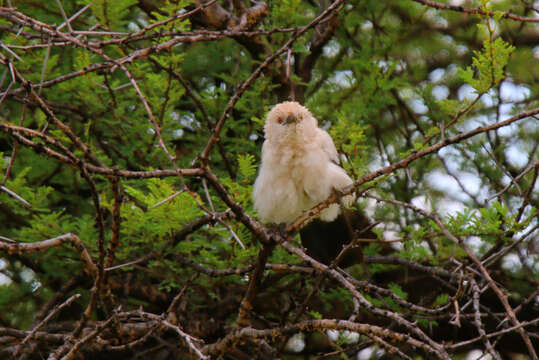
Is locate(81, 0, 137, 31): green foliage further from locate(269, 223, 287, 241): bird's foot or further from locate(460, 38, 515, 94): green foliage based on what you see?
locate(460, 38, 515, 94): green foliage

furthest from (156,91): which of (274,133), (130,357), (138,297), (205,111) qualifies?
(130,357)

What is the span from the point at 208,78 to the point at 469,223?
346 cm

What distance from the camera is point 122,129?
4.98 meters

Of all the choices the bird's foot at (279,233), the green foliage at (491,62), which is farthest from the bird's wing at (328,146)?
the green foliage at (491,62)

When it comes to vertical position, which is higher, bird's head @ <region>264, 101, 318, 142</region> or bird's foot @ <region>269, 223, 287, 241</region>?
bird's head @ <region>264, 101, 318, 142</region>

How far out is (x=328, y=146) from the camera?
4621 mm

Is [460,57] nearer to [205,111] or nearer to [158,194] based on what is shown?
[205,111]

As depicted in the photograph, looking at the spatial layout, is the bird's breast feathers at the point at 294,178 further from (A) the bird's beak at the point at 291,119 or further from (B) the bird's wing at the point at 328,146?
(A) the bird's beak at the point at 291,119

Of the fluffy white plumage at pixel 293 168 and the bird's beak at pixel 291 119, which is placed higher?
the bird's beak at pixel 291 119

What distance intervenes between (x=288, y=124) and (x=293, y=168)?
336 mm

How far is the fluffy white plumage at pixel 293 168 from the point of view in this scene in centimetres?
435

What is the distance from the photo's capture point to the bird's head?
171 inches

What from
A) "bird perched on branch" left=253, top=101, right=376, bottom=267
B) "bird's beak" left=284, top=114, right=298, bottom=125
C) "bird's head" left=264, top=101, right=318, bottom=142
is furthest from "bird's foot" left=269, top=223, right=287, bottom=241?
"bird's beak" left=284, top=114, right=298, bottom=125

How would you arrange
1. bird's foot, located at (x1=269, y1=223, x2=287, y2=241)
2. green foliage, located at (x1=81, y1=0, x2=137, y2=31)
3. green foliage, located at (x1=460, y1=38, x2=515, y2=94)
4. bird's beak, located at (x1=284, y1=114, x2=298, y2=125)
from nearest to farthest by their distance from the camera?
green foliage, located at (x1=460, y1=38, x2=515, y2=94), bird's foot, located at (x1=269, y1=223, x2=287, y2=241), bird's beak, located at (x1=284, y1=114, x2=298, y2=125), green foliage, located at (x1=81, y1=0, x2=137, y2=31)
